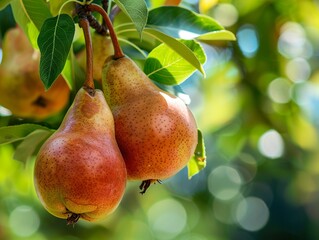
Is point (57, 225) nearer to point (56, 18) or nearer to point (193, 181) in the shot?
Result: point (193, 181)

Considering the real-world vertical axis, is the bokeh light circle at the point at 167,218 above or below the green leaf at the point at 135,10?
below

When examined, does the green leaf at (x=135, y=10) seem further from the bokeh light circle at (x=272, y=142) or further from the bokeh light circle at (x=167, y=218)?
the bokeh light circle at (x=167, y=218)

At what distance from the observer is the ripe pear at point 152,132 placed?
1085 mm

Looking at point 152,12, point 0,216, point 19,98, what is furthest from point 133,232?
point 152,12

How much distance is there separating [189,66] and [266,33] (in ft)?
4.18

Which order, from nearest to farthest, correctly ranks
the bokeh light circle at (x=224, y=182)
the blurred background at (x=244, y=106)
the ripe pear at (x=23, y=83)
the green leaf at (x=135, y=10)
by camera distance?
the green leaf at (x=135, y=10) < the ripe pear at (x=23, y=83) < the blurred background at (x=244, y=106) < the bokeh light circle at (x=224, y=182)

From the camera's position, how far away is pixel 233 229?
21.7ft

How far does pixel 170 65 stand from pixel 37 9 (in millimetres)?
270

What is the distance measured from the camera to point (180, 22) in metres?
1.42

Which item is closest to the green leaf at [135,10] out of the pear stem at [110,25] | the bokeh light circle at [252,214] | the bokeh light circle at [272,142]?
the pear stem at [110,25]

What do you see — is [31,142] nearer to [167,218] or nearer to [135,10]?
[135,10]

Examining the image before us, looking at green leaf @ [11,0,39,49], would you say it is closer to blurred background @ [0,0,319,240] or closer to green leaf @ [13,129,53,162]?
green leaf @ [13,129,53,162]

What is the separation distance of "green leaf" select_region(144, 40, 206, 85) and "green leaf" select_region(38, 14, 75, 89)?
20 cm

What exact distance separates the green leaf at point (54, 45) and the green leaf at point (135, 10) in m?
0.10
